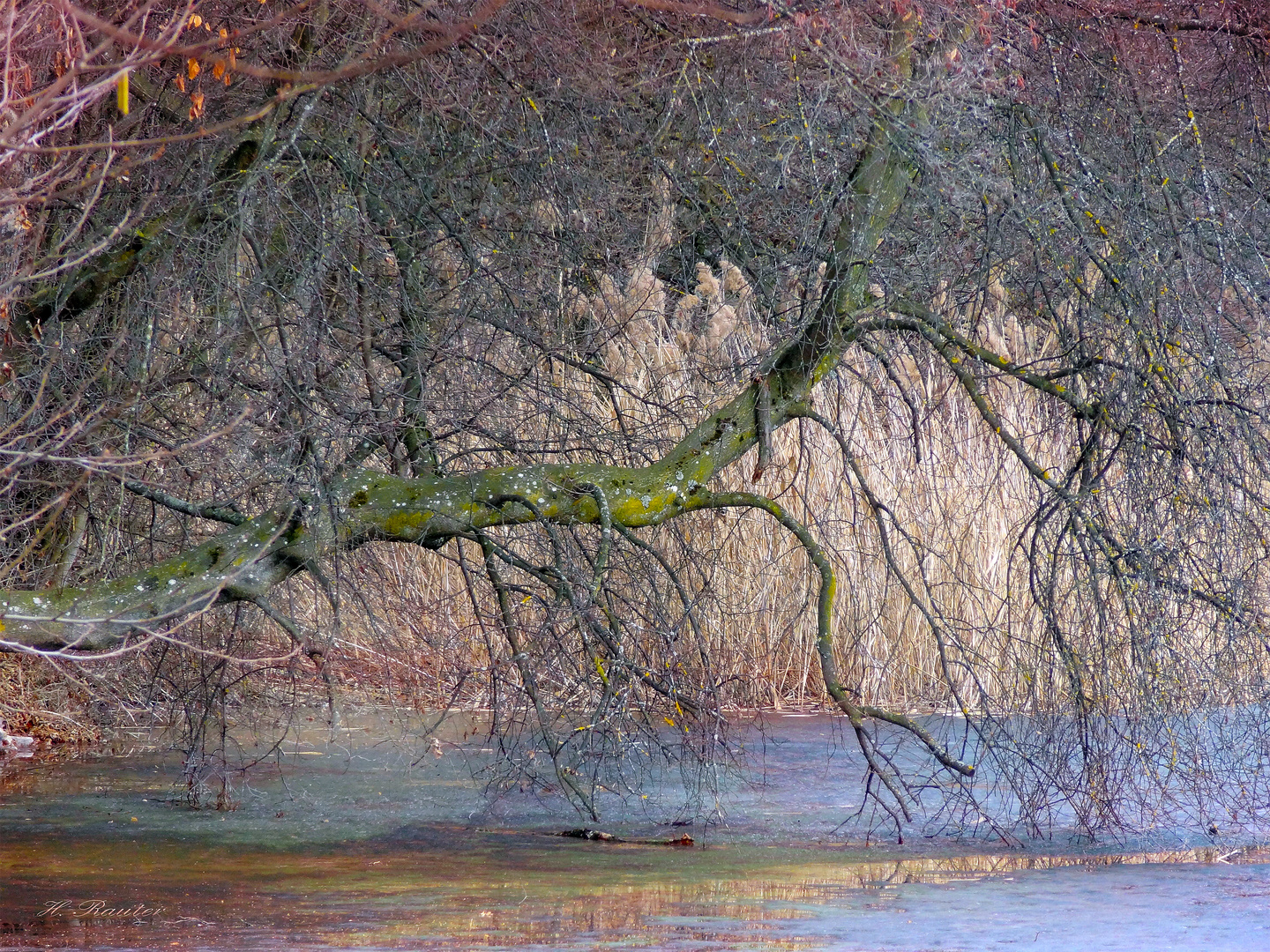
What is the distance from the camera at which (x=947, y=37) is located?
6336 mm

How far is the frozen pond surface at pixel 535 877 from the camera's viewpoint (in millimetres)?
5148

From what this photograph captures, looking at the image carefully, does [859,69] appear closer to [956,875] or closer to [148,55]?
[956,875]

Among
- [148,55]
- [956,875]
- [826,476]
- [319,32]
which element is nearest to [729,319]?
[826,476]

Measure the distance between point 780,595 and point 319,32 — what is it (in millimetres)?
4779

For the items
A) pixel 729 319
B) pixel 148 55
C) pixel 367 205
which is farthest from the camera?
pixel 729 319

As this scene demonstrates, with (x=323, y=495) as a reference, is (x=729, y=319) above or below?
above

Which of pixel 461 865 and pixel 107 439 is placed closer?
pixel 461 865

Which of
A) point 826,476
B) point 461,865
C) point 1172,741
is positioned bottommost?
point 461,865

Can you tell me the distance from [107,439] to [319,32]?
177 centimetres

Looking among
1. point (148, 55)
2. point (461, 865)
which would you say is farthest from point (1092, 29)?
point (148, 55)

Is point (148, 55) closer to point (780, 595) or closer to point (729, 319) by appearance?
point (729, 319)

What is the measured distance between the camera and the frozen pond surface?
5.15 meters

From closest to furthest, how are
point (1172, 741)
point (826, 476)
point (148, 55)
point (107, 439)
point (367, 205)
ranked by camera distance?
point (148, 55) → point (1172, 741) → point (107, 439) → point (367, 205) → point (826, 476)

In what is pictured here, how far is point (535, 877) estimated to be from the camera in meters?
5.99
